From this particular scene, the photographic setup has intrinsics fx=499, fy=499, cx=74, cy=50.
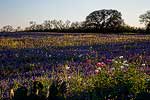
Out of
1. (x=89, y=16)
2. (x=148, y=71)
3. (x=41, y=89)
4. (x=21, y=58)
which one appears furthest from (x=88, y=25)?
(x=41, y=89)

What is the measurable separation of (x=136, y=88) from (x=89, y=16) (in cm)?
6313

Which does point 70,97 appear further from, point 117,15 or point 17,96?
point 117,15

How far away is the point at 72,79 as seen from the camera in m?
10.3

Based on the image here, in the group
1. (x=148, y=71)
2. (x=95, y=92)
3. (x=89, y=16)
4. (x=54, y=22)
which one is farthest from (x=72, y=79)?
(x=89, y=16)

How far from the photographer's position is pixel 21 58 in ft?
54.5

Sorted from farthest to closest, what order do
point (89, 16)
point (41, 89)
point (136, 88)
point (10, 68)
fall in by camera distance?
point (89, 16) → point (10, 68) → point (136, 88) → point (41, 89)

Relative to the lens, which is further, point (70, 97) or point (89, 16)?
point (89, 16)

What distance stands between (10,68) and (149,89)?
5.78 meters

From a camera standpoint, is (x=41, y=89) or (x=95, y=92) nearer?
(x=41, y=89)

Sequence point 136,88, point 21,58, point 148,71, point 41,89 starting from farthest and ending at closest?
1. point 21,58
2. point 148,71
3. point 136,88
4. point 41,89

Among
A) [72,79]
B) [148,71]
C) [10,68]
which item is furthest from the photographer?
[10,68]

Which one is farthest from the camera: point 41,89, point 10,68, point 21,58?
point 21,58

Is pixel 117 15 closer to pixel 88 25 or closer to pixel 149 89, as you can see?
pixel 88 25

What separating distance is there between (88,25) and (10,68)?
53.3 m
